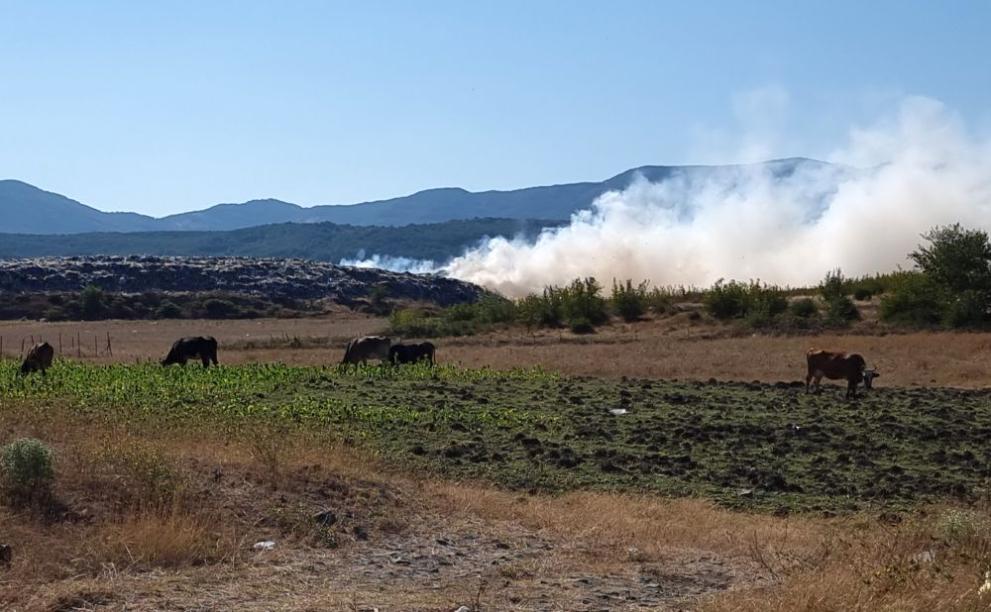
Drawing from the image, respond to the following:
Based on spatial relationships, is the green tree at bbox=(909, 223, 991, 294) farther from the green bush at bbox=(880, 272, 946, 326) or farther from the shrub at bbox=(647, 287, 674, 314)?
the shrub at bbox=(647, 287, 674, 314)

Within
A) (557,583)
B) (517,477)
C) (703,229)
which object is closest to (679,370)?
(517,477)

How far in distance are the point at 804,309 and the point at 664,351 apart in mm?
20781

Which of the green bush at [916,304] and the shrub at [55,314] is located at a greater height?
the green bush at [916,304]

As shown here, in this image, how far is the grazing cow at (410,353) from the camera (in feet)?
139

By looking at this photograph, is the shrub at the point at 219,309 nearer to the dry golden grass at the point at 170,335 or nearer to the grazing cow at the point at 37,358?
the dry golden grass at the point at 170,335

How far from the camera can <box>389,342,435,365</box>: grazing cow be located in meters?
42.4

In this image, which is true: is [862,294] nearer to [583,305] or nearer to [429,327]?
[583,305]

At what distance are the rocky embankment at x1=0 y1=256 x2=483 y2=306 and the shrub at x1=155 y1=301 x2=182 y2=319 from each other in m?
22.6

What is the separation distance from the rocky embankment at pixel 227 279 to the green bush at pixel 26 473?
388ft

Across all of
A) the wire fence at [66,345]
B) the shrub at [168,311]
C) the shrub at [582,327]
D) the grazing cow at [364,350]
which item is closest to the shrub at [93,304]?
the shrub at [168,311]

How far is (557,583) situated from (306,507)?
3680 mm

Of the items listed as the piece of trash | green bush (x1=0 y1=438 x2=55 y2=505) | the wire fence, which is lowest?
the wire fence

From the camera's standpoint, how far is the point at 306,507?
43.4 feet

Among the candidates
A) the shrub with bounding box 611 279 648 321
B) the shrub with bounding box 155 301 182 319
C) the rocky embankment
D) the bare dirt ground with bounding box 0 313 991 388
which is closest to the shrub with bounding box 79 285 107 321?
the shrub with bounding box 155 301 182 319
